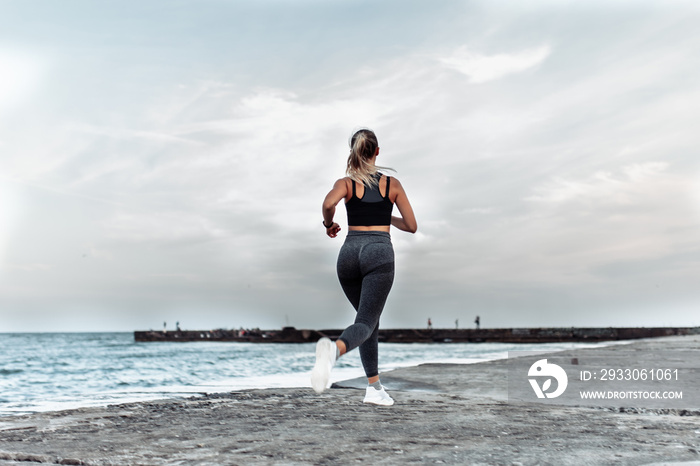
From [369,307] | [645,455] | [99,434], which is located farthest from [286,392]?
[645,455]

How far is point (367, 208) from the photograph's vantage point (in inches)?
150

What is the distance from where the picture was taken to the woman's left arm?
3707 mm

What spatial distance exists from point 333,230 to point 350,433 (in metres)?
1.28

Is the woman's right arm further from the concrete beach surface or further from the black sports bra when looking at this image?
the concrete beach surface

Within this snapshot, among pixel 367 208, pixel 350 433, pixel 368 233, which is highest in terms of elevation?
pixel 367 208

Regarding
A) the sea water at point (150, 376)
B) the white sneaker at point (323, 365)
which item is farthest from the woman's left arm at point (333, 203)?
the sea water at point (150, 376)

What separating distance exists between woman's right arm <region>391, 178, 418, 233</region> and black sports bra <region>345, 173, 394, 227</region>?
14 centimetres

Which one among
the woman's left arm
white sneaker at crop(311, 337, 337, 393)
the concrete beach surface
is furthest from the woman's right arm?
the concrete beach surface

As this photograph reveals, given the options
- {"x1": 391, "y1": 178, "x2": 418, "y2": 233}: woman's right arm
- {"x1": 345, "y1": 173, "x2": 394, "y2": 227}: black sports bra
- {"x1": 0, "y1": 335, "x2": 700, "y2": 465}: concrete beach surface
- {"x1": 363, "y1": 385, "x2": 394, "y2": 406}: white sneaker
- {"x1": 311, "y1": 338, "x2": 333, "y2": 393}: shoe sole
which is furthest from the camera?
{"x1": 363, "y1": 385, "x2": 394, "y2": 406}: white sneaker

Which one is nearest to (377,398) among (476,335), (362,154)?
(362,154)

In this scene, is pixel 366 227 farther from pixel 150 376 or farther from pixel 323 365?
pixel 150 376

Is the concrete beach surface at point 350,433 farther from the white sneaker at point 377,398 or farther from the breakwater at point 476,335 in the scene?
the breakwater at point 476,335

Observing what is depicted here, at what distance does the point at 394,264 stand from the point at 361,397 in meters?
1.56

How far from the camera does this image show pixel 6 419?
12.9 ft
